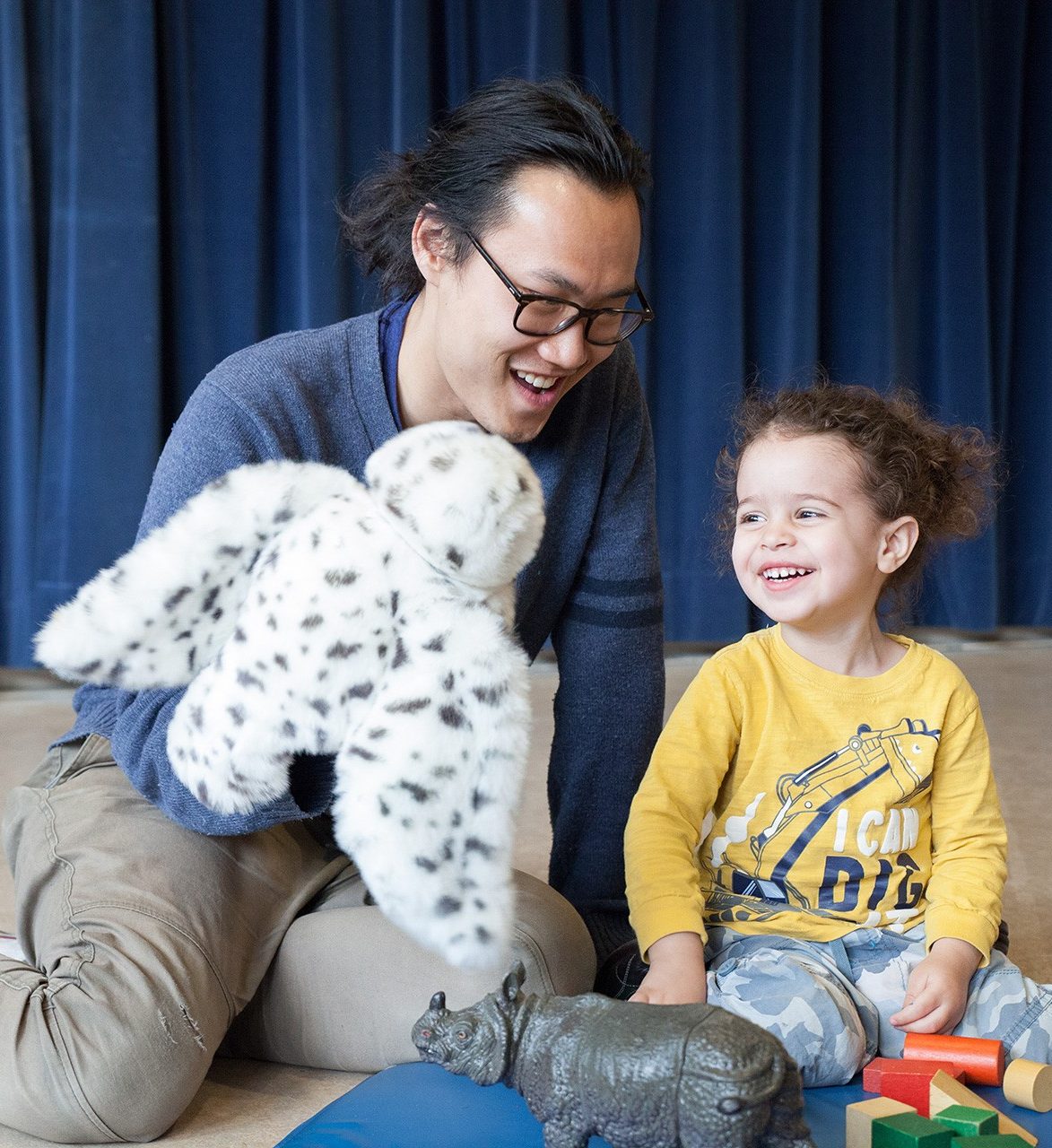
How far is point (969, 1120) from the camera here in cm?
93

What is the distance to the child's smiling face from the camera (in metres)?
1.22

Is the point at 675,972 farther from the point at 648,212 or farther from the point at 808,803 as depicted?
the point at 648,212

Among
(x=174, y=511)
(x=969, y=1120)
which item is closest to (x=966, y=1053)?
(x=969, y=1120)

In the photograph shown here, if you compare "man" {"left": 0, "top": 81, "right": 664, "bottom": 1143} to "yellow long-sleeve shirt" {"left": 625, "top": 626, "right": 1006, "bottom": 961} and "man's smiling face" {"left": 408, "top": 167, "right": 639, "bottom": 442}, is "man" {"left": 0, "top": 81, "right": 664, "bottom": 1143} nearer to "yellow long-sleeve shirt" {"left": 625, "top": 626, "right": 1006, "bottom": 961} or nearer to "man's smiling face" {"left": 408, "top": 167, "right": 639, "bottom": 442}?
"man's smiling face" {"left": 408, "top": 167, "right": 639, "bottom": 442}

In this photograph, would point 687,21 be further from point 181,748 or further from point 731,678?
point 181,748

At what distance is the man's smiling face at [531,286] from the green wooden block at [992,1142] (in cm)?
68

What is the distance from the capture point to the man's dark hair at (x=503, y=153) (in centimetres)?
117

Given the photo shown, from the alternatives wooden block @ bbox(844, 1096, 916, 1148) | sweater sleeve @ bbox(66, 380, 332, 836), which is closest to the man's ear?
sweater sleeve @ bbox(66, 380, 332, 836)

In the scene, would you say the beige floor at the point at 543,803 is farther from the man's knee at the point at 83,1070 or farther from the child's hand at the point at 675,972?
the child's hand at the point at 675,972

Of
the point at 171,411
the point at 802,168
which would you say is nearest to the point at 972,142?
the point at 802,168

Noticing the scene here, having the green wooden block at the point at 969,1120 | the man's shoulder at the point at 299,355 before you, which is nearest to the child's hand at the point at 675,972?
the green wooden block at the point at 969,1120

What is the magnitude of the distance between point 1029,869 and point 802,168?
6.37 feet

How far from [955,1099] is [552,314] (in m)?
0.70

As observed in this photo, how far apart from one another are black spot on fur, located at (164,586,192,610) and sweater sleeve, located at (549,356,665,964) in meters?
0.70
